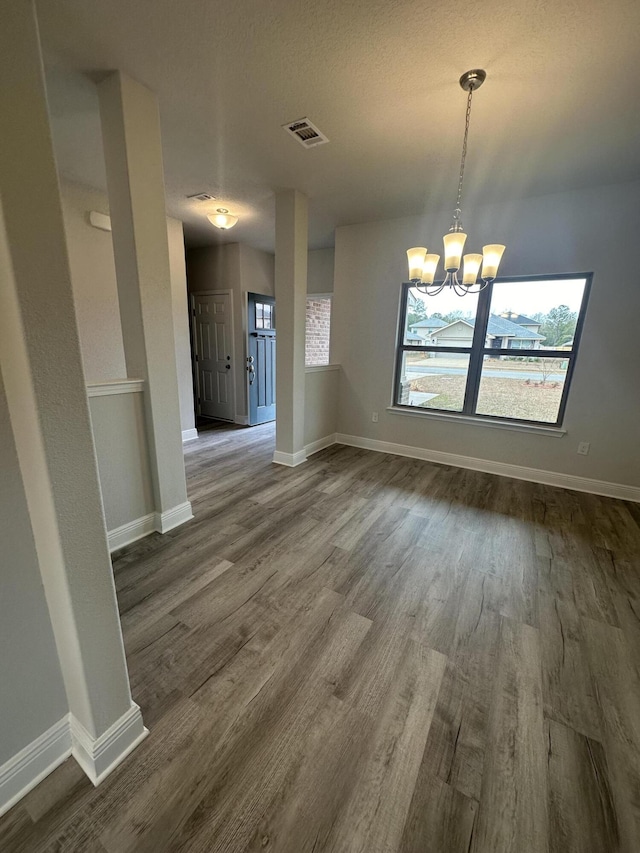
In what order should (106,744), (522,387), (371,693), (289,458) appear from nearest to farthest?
(106,744)
(371,693)
(522,387)
(289,458)

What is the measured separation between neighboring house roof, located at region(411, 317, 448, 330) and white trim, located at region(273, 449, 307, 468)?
1976mm

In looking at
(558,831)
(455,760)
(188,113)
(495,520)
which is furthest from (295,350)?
(558,831)

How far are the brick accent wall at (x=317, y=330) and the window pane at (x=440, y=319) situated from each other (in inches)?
77.0

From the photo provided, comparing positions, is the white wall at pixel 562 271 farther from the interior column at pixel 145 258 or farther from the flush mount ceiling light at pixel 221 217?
the interior column at pixel 145 258

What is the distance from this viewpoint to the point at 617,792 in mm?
1094

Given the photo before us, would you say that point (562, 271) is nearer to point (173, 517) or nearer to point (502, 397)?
point (502, 397)

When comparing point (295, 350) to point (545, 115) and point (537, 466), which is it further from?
point (537, 466)

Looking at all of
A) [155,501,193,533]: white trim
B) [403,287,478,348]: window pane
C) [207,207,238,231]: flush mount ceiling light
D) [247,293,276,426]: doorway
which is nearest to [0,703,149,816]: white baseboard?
[155,501,193,533]: white trim

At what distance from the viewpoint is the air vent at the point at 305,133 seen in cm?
216

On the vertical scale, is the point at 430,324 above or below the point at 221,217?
below

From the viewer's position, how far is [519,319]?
3393mm

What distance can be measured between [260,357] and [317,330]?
1136mm

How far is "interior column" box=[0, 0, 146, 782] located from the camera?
73 cm

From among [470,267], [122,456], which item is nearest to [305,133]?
[470,267]
